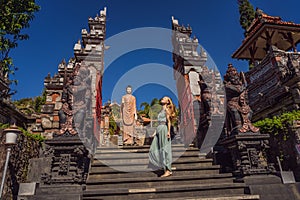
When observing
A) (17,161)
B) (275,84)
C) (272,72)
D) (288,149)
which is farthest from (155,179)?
(272,72)

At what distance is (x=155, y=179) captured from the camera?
4801 millimetres

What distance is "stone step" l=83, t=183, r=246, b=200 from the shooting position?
4152 millimetres

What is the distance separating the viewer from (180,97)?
9.23 metres

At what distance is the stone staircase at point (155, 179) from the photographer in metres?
4.20

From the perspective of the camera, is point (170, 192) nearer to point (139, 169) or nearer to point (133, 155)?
point (139, 169)

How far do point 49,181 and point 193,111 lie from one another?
481cm

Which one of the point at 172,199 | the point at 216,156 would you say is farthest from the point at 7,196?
the point at 216,156

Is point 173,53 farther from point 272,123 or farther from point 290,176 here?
point 290,176

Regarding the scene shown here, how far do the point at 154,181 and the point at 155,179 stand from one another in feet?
0.19

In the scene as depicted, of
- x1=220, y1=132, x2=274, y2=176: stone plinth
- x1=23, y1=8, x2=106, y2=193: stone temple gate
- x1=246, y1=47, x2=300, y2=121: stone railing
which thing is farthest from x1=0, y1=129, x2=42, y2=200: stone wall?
x1=246, y1=47, x2=300, y2=121: stone railing

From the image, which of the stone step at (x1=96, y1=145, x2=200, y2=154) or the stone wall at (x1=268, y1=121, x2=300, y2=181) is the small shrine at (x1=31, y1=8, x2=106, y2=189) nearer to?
the stone step at (x1=96, y1=145, x2=200, y2=154)

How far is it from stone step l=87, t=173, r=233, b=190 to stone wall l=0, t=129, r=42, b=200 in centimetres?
183

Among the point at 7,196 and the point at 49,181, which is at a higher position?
the point at 49,181

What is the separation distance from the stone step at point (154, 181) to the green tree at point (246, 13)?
22.3 metres
